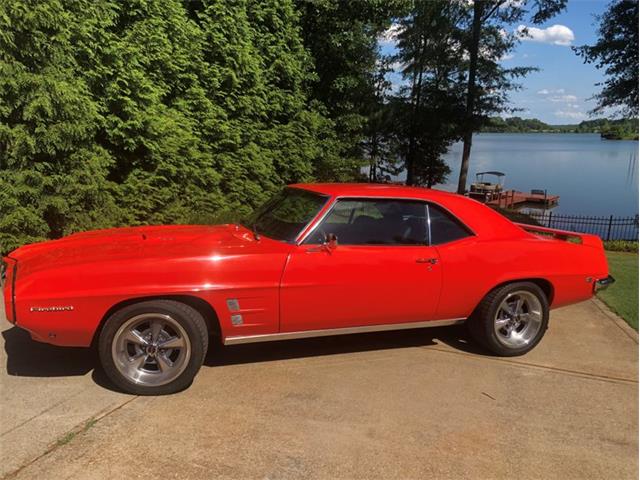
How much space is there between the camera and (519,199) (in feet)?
116

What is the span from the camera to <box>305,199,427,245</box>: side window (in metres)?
3.95

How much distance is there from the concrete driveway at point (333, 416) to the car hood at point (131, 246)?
85cm

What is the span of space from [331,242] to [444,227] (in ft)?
3.61

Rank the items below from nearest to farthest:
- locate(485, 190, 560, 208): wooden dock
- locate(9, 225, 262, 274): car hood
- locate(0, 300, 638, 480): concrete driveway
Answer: locate(0, 300, 638, 480): concrete driveway, locate(9, 225, 262, 274): car hood, locate(485, 190, 560, 208): wooden dock

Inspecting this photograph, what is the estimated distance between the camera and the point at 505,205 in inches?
1302

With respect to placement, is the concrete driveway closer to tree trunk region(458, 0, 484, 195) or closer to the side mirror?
the side mirror

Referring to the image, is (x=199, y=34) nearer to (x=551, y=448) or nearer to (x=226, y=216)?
(x=226, y=216)

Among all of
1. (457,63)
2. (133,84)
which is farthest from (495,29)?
(133,84)

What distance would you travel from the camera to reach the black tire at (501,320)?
431 centimetres

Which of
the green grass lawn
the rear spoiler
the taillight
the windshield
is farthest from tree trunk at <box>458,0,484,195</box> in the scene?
the taillight

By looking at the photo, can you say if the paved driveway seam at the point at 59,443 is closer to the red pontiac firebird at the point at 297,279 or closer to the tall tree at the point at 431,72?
the red pontiac firebird at the point at 297,279

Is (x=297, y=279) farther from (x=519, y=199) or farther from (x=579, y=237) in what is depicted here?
(x=519, y=199)

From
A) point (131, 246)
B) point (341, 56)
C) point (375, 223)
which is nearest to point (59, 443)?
point (131, 246)

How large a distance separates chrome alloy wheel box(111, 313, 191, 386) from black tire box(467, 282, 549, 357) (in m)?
2.46
